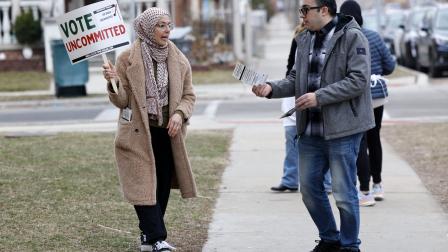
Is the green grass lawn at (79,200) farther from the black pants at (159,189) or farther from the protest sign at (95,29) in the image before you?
the protest sign at (95,29)

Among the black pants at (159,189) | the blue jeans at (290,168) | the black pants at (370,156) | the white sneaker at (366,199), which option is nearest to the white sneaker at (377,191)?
the black pants at (370,156)

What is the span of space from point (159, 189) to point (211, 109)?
11.5 meters

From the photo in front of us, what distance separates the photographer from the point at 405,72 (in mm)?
24531

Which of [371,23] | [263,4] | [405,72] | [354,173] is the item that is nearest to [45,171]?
[354,173]

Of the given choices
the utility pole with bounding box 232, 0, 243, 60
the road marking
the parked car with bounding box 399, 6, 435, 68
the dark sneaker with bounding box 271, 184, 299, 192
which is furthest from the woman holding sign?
the utility pole with bounding box 232, 0, 243, 60

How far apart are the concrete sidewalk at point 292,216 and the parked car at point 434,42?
41.9 feet

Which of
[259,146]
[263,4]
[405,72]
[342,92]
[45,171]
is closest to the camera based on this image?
[342,92]

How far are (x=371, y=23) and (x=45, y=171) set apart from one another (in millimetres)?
24275

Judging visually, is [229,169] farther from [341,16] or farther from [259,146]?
[341,16]

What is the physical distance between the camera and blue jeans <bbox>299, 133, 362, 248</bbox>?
20.7 ft

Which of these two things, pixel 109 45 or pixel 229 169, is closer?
pixel 109 45

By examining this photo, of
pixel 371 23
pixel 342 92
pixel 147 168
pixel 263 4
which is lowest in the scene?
pixel 263 4

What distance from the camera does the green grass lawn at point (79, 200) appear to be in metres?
7.24

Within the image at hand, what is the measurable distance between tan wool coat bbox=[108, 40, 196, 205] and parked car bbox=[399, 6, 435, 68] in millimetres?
20621
